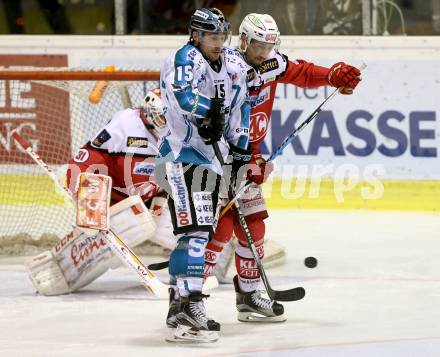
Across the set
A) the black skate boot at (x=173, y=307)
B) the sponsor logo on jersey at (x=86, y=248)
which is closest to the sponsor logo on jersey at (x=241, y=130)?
the black skate boot at (x=173, y=307)

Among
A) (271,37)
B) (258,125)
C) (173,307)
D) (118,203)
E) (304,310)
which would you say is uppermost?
(271,37)

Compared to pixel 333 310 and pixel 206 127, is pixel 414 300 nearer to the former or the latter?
pixel 333 310

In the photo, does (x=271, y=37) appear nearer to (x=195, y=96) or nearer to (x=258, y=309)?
(x=195, y=96)

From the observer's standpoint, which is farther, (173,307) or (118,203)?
(118,203)

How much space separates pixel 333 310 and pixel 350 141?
7.94 ft

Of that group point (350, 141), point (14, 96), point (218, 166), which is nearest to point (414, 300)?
point (218, 166)

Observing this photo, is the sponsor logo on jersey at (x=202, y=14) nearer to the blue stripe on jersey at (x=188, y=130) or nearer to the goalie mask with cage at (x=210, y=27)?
the goalie mask with cage at (x=210, y=27)

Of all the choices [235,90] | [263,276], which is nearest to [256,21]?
[235,90]

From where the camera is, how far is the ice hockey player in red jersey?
4627 millimetres

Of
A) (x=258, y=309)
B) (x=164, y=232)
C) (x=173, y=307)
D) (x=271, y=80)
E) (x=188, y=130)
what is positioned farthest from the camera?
(x=164, y=232)

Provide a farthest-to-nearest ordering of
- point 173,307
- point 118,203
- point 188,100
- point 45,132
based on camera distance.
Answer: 1. point 45,132
2. point 118,203
3. point 173,307
4. point 188,100

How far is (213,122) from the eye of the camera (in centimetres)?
423

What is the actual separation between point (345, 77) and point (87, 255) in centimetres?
134

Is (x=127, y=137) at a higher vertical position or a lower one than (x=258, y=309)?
higher
